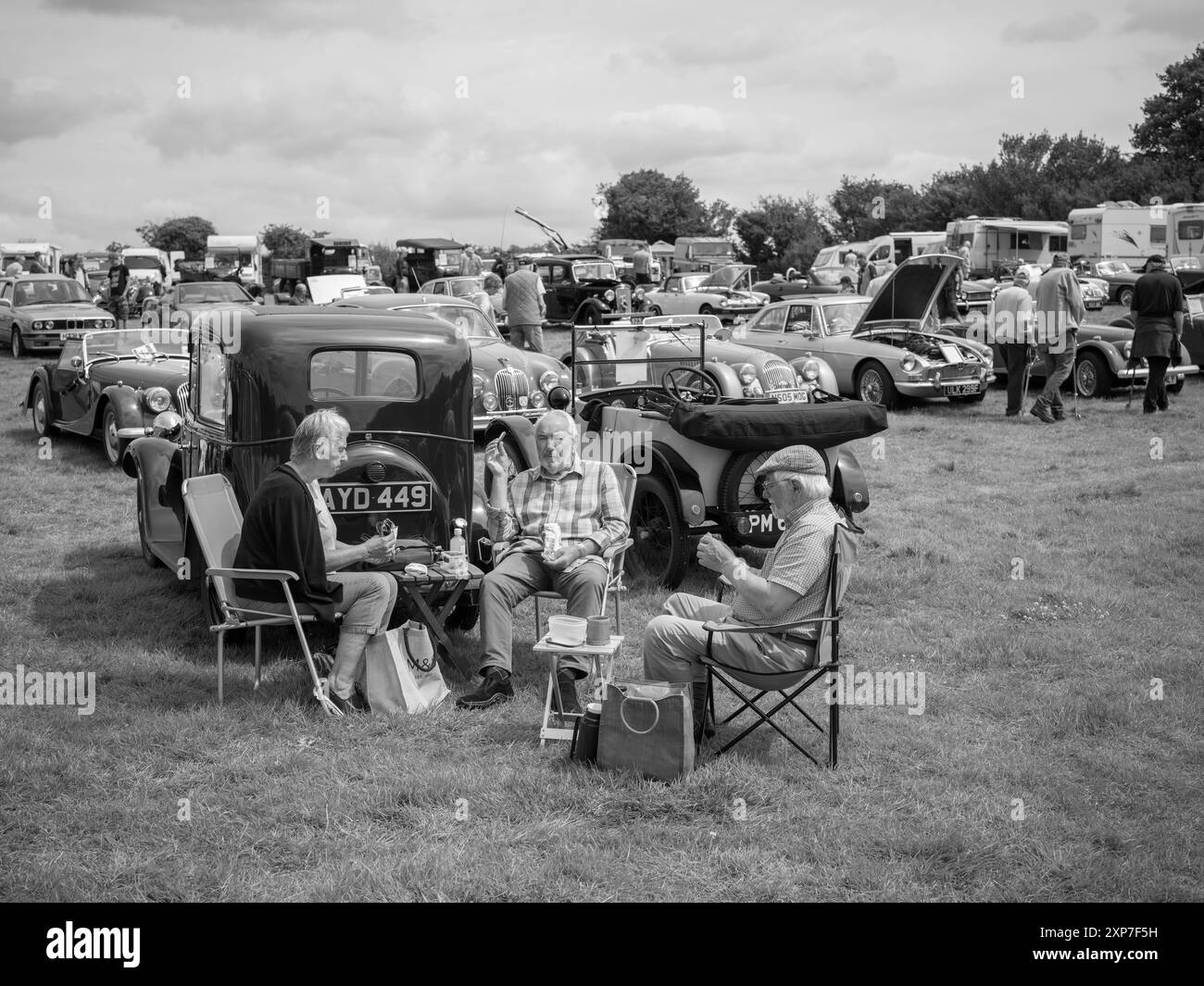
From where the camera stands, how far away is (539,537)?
20.5 ft

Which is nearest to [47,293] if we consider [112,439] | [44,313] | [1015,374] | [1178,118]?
[44,313]

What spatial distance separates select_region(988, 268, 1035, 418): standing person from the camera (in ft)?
48.1

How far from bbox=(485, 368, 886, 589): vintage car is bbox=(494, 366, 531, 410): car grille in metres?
3.98

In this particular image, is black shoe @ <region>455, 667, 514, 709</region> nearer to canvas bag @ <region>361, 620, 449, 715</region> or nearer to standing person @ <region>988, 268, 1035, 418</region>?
canvas bag @ <region>361, 620, 449, 715</region>

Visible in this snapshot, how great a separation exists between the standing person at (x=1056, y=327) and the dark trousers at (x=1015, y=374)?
10.6 inches

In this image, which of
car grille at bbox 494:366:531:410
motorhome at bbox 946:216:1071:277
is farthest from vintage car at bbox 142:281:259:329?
motorhome at bbox 946:216:1071:277

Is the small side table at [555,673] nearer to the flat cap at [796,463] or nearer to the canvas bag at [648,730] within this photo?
the canvas bag at [648,730]

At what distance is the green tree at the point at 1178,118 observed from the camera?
6094 centimetres

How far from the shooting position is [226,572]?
221 inches

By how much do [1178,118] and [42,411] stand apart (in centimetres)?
6364

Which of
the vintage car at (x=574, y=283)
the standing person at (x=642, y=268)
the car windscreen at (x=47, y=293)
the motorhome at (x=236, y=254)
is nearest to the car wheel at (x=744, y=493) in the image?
the car windscreen at (x=47, y=293)
